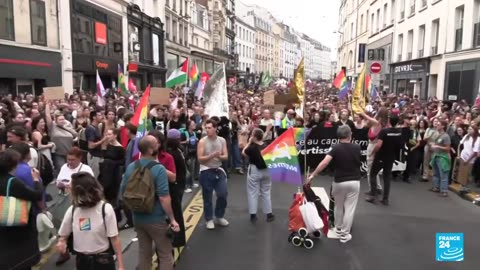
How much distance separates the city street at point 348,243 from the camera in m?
5.62

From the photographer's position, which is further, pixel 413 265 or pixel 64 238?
pixel 413 265

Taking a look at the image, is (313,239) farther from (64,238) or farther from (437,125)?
(437,125)

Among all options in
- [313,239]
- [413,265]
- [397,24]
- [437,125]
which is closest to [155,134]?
[313,239]

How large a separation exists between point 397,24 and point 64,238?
107 ft

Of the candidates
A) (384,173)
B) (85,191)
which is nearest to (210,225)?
(85,191)

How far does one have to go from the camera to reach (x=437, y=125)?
9773mm

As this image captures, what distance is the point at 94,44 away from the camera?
987 inches

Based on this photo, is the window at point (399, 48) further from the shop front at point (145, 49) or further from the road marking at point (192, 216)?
the road marking at point (192, 216)

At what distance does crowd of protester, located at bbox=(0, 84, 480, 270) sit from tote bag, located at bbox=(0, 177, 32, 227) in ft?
0.17

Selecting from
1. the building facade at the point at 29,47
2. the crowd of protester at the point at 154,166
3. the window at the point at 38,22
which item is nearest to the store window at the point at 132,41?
the building facade at the point at 29,47

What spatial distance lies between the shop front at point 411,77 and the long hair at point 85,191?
25.3 m

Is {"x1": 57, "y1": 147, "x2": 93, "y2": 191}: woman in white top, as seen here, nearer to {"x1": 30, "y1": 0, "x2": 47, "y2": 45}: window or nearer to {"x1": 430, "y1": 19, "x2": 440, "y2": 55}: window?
{"x1": 30, "y1": 0, "x2": 47, "y2": 45}: window

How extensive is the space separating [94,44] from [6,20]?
818 centimetres

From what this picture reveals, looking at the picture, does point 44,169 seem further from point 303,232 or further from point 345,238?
point 345,238
